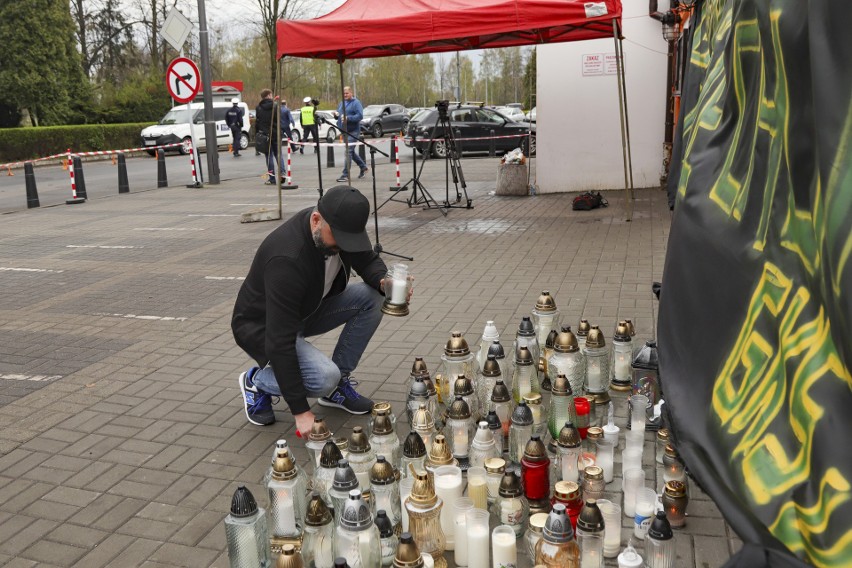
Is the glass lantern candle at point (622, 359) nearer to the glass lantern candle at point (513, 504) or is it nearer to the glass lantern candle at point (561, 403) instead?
the glass lantern candle at point (561, 403)

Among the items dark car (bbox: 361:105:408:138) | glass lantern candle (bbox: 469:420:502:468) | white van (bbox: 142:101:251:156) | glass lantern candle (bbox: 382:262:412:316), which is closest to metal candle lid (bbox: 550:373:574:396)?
glass lantern candle (bbox: 469:420:502:468)

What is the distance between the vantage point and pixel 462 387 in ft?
13.9

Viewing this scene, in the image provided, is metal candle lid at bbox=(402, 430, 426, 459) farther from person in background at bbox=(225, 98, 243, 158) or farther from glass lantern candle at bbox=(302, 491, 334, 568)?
person in background at bbox=(225, 98, 243, 158)

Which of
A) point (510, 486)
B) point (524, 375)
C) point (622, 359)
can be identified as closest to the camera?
point (510, 486)

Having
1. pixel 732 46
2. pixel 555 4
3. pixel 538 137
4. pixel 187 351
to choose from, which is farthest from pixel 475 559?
pixel 538 137

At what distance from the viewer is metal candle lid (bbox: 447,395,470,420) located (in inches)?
156

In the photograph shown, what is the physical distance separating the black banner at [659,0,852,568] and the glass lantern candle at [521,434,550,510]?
4.35 feet

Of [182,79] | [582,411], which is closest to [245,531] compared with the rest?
[582,411]

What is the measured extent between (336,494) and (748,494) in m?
1.97

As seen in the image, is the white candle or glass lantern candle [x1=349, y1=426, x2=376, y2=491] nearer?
the white candle

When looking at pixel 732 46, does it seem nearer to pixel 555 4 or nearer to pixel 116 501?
pixel 116 501

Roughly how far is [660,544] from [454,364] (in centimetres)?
182

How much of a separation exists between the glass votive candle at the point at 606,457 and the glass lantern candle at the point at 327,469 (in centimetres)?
132

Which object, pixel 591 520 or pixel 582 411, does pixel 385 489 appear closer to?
pixel 591 520
